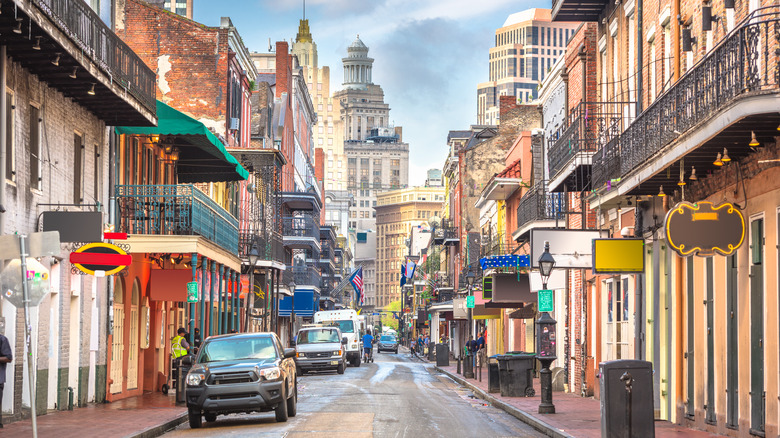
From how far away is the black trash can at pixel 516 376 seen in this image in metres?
27.2

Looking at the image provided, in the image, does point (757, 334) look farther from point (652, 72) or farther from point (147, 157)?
point (147, 157)

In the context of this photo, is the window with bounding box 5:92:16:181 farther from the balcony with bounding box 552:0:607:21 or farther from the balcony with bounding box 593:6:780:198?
the balcony with bounding box 552:0:607:21

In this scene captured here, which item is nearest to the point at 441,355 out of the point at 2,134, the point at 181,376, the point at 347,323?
the point at 347,323

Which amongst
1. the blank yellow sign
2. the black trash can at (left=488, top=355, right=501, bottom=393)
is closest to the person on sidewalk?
the blank yellow sign

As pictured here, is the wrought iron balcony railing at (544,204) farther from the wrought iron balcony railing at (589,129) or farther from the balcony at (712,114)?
the balcony at (712,114)

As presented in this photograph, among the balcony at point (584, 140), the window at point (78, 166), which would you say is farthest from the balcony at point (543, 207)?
the window at point (78, 166)

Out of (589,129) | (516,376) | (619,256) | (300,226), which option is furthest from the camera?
(300,226)

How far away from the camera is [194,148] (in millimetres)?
31578

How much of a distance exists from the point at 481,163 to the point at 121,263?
1934 inches

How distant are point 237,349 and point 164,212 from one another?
6.90m

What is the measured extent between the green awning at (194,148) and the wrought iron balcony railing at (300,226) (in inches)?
1381

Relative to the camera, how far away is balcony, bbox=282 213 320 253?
2719 inches

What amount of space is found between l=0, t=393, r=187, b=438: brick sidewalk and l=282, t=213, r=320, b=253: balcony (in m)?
44.3

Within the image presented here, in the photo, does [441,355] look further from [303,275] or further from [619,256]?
[619,256]
